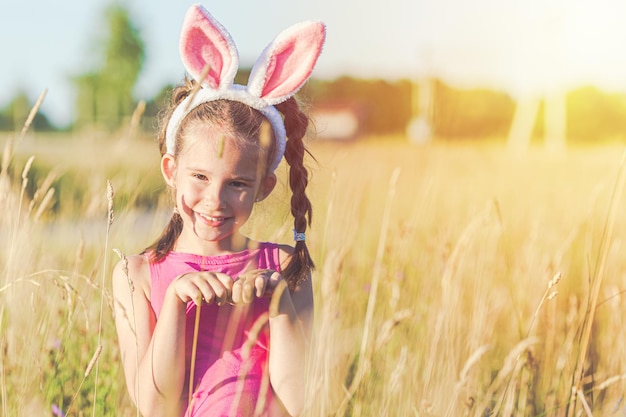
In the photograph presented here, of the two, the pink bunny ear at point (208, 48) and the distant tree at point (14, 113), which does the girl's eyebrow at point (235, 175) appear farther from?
the distant tree at point (14, 113)

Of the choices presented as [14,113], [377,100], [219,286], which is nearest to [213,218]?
[219,286]

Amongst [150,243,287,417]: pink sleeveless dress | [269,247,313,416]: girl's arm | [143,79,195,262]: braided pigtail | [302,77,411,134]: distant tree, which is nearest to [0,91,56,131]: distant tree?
[302,77,411,134]: distant tree

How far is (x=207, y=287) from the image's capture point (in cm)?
143

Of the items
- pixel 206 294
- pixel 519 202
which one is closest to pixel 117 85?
pixel 519 202

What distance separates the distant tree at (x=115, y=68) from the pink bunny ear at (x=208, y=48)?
3032 cm

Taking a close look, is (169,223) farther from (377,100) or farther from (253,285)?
(377,100)

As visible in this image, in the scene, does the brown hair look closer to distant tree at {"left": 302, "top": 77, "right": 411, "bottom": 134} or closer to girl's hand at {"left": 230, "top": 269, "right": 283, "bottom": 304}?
girl's hand at {"left": 230, "top": 269, "right": 283, "bottom": 304}

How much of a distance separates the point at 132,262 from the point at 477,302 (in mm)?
1434

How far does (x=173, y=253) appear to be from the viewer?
169cm

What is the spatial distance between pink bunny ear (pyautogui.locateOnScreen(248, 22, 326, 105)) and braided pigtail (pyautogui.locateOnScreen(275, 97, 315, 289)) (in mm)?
103

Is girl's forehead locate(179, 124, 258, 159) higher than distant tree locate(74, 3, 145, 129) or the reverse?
the reverse

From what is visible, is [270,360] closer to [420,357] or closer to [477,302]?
[420,357]

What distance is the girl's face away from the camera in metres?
1.58

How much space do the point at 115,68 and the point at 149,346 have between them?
105ft
